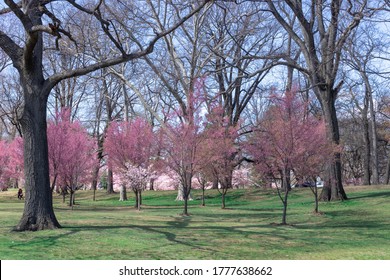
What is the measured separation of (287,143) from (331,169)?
7679mm

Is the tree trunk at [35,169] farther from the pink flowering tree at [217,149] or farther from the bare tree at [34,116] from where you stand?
the pink flowering tree at [217,149]

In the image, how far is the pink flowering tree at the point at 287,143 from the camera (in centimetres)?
1365

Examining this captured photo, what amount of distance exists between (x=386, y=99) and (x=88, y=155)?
84.0 feet

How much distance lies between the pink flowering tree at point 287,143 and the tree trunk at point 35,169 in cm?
672

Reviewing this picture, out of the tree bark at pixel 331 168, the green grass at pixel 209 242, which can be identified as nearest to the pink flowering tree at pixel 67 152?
the green grass at pixel 209 242

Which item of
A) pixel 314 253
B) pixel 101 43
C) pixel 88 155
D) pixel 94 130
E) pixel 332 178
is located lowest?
pixel 314 253

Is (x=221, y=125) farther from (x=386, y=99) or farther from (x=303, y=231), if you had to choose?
(x=386, y=99)

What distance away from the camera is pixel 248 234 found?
11492mm

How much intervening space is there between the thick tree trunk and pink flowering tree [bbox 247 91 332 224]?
5423 millimetres

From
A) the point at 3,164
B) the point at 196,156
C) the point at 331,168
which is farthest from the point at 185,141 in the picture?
the point at 3,164

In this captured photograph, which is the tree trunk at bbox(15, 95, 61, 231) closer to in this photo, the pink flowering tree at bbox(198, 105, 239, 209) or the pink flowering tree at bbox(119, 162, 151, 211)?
the pink flowering tree at bbox(198, 105, 239, 209)

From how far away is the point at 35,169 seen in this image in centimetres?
1078

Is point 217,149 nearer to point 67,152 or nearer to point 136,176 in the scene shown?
point 136,176

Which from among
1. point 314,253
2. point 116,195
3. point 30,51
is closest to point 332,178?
point 314,253
